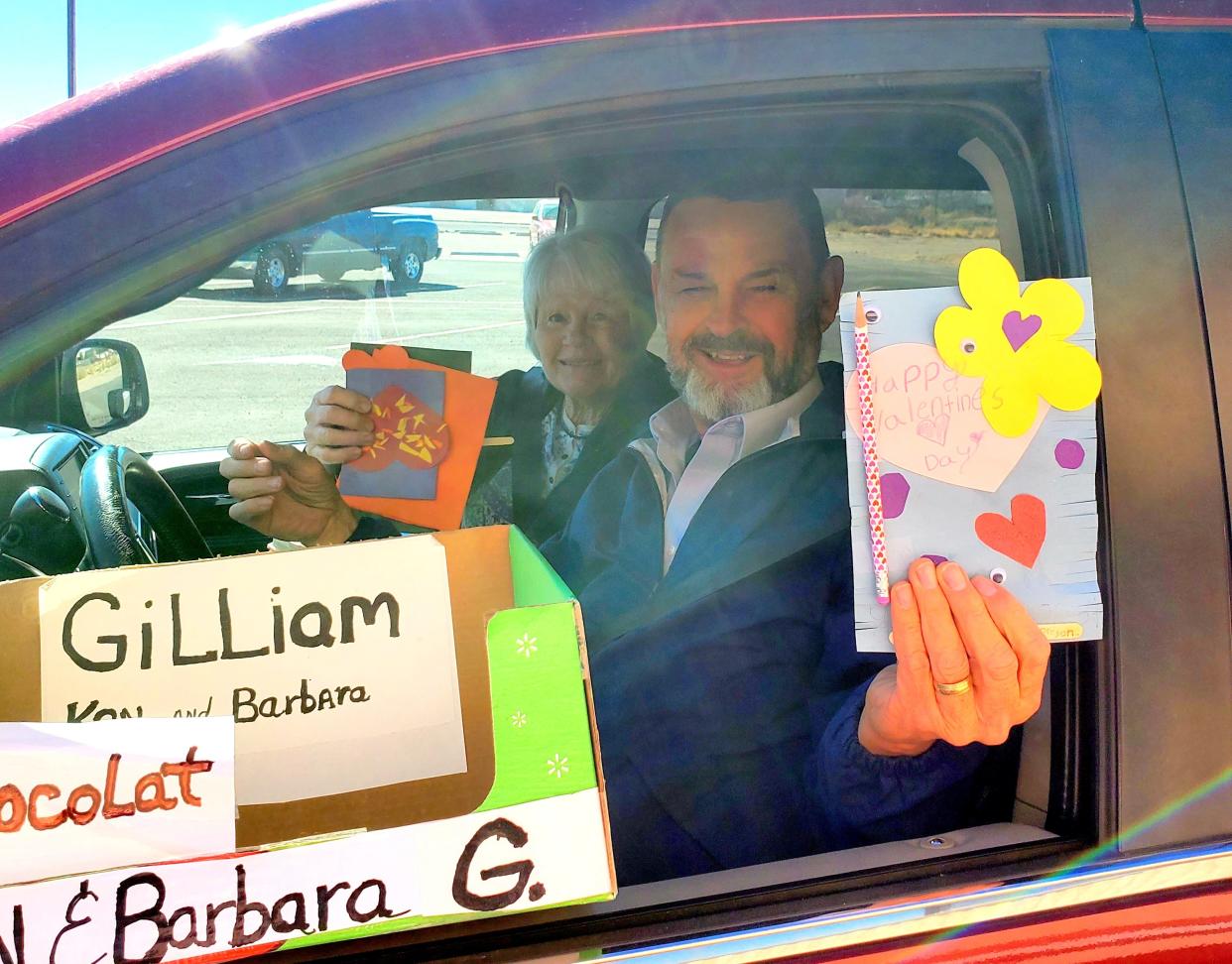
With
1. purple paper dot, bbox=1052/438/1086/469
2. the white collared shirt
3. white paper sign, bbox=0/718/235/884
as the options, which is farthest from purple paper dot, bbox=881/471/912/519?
the white collared shirt

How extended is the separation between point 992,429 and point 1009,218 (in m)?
0.34

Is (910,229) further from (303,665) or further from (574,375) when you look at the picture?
(303,665)

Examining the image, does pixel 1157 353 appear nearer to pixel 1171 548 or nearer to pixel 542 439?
pixel 1171 548

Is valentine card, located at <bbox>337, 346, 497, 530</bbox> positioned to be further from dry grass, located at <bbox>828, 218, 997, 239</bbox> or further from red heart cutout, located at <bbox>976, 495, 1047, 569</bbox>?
red heart cutout, located at <bbox>976, 495, 1047, 569</bbox>

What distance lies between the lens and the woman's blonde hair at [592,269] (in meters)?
2.34

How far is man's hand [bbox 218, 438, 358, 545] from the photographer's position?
191 cm

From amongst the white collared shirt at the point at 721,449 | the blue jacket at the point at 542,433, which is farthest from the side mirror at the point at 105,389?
the white collared shirt at the point at 721,449

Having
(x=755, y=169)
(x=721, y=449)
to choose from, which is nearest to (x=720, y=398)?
(x=721, y=449)

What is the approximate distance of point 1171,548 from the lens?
98 cm

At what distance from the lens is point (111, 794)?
77cm

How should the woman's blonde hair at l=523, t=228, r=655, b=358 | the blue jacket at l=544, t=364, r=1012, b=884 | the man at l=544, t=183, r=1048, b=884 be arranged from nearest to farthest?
the man at l=544, t=183, r=1048, b=884, the blue jacket at l=544, t=364, r=1012, b=884, the woman's blonde hair at l=523, t=228, r=655, b=358

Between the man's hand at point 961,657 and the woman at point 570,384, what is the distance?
119 cm

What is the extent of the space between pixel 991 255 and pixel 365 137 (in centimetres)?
58

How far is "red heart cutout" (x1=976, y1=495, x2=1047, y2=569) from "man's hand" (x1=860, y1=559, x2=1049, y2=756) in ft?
0.12
